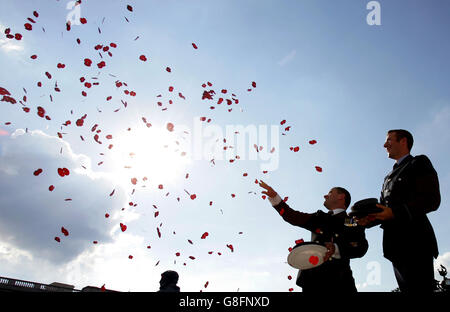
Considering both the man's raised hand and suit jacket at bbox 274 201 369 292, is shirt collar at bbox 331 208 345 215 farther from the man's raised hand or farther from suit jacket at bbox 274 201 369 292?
the man's raised hand

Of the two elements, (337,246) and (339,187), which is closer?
(337,246)

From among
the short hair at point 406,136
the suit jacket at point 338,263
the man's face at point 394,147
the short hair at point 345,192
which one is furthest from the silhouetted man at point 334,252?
the short hair at point 406,136

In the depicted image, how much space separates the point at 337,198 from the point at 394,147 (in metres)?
1.50

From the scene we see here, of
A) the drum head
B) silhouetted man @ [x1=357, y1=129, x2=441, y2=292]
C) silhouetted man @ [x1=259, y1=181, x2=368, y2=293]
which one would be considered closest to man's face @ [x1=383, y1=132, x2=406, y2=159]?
silhouetted man @ [x1=357, y1=129, x2=441, y2=292]

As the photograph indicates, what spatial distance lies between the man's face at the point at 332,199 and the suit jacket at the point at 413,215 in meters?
1.57

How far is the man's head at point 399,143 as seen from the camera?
17.4ft

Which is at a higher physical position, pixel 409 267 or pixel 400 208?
pixel 400 208

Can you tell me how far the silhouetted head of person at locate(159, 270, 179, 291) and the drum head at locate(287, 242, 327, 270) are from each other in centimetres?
361

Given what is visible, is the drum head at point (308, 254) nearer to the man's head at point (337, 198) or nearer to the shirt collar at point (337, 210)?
→ the shirt collar at point (337, 210)
